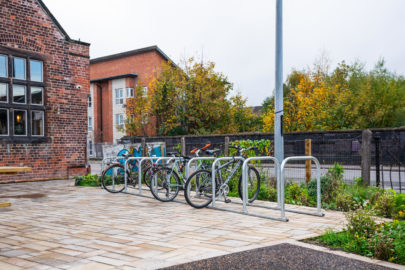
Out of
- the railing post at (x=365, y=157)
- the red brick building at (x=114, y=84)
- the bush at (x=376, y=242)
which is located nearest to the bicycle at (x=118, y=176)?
the railing post at (x=365, y=157)

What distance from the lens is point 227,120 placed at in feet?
95.8

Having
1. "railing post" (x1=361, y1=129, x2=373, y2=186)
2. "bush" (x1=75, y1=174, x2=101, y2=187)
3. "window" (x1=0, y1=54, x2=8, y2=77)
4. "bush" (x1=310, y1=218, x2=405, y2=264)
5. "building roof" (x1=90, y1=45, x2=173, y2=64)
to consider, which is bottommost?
"bush" (x1=75, y1=174, x2=101, y2=187)

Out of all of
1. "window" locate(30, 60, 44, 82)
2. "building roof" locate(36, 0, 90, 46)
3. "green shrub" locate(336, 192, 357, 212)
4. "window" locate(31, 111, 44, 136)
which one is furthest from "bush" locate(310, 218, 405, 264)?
"building roof" locate(36, 0, 90, 46)

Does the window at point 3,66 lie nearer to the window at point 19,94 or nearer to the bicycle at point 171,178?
the window at point 19,94

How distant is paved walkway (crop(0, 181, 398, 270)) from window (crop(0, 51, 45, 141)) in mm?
4609

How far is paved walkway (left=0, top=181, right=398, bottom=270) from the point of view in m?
4.13

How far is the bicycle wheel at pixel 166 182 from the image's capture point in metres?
8.48

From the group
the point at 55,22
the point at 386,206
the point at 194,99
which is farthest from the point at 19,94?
the point at 194,99

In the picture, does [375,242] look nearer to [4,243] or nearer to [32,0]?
[4,243]

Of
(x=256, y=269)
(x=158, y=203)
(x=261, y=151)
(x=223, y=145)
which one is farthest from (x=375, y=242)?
(x=223, y=145)

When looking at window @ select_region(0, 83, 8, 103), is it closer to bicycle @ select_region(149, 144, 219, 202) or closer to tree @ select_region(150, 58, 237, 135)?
bicycle @ select_region(149, 144, 219, 202)

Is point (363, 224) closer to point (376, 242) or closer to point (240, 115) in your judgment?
point (376, 242)

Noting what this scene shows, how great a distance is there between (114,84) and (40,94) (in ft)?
95.3

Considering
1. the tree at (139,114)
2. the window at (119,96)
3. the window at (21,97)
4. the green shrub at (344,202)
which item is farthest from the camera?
the window at (119,96)
